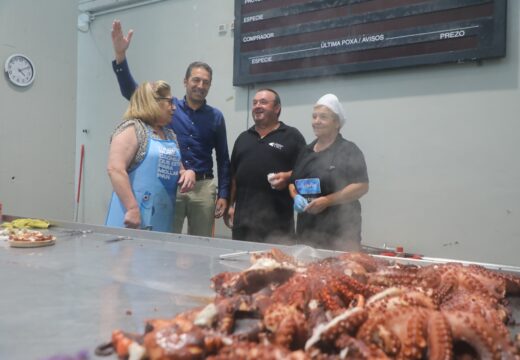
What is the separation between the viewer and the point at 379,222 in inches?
124

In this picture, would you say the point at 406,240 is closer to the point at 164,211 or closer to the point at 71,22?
the point at 164,211

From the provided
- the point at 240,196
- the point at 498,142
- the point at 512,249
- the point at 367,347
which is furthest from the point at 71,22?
the point at 367,347

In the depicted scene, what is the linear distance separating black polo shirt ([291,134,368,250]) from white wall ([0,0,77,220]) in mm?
3450

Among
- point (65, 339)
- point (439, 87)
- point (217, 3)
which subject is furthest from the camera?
point (217, 3)

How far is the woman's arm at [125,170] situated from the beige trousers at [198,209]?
752 millimetres

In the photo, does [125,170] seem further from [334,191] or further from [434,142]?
[434,142]

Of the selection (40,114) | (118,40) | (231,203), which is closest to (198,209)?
(231,203)

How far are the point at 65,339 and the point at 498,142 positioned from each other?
2.62m

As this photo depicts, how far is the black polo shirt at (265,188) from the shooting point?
9.64 feet

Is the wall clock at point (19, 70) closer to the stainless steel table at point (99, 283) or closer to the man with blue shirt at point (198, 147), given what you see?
the man with blue shirt at point (198, 147)

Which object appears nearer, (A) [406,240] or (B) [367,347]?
(B) [367,347]

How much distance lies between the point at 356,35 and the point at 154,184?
5.54ft

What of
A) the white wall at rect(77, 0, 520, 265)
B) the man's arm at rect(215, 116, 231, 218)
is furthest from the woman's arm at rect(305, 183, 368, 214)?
the man's arm at rect(215, 116, 231, 218)

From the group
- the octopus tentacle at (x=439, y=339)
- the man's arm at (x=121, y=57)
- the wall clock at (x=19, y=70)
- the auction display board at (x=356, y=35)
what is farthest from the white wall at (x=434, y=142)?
the wall clock at (x=19, y=70)
